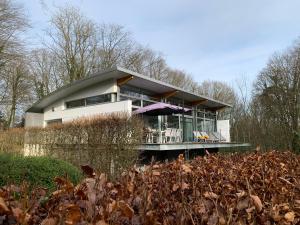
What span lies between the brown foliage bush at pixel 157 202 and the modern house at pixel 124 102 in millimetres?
13104

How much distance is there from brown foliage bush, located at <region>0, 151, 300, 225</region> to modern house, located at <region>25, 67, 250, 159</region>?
43.0 feet

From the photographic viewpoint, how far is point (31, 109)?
27.4m

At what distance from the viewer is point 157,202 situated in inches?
85.5

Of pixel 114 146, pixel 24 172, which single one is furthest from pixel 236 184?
pixel 114 146

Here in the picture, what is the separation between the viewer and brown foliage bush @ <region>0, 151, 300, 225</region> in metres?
1.69

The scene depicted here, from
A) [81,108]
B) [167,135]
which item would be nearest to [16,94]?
[81,108]

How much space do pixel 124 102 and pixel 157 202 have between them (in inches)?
694

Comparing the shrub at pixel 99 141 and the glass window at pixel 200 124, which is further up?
the glass window at pixel 200 124

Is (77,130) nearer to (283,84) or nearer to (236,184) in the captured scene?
(236,184)

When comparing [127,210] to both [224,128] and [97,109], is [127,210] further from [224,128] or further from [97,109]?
[224,128]

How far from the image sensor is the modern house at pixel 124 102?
2031 cm

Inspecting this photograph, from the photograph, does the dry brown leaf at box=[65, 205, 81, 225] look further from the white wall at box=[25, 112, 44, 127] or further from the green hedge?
the white wall at box=[25, 112, 44, 127]

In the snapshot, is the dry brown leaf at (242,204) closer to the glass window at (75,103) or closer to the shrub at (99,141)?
the shrub at (99,141)

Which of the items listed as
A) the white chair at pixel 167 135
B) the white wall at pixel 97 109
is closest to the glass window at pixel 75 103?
the white wall at pixel 97 109
